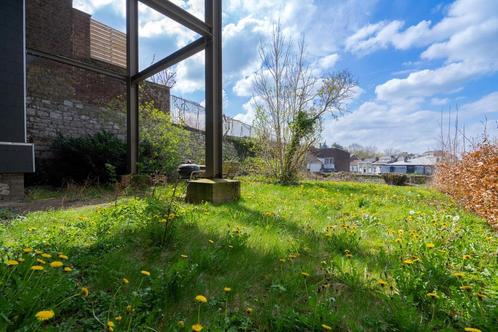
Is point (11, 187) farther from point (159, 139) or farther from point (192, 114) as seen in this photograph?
point (192, 114)

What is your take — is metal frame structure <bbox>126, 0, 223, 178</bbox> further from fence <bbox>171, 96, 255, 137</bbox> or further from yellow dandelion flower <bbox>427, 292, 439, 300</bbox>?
fence <bbox>171, 96, 255, 137</bbox>

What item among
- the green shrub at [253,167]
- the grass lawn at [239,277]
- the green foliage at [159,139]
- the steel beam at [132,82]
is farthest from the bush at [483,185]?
the green foliage at [159,139]

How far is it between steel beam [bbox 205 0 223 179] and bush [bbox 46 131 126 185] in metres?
4.48

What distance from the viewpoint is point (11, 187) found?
5406mm

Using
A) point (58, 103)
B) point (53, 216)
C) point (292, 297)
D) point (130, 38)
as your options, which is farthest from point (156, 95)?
point (292, 297)

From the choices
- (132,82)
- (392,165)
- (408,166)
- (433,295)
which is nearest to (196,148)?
(132,82)

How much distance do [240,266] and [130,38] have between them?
239 inches

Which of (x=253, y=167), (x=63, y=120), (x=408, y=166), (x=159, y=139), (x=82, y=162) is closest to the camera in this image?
(x=82, y=162)

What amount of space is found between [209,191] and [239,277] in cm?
233

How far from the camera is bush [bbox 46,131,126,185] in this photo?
7258 mm

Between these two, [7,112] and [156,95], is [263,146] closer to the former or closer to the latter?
[156,95]

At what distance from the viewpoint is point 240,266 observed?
182 cm

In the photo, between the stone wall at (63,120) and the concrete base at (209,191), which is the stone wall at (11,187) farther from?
the concrete base at (209,191)

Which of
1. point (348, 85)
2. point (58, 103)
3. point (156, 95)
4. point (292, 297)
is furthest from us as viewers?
point (156, 95)
